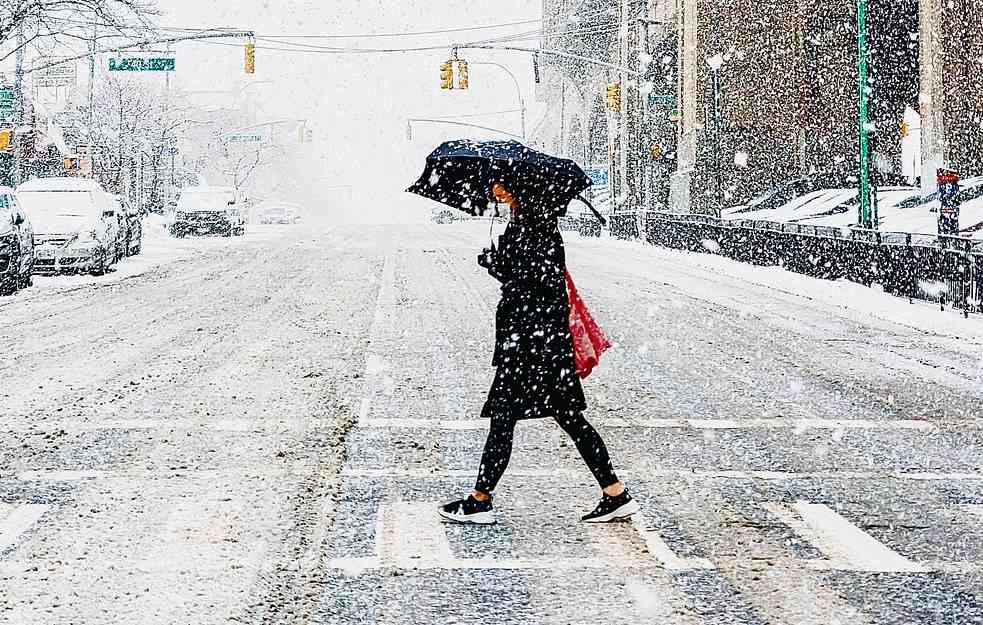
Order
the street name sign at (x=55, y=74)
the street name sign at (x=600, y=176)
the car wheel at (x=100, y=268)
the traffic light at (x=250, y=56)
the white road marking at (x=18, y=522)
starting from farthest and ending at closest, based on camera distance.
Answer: the street name sign at (x=600, y=176) → the street name sign at (x=55, y=74) → the traffic light at (x=250, y=56) → the car wheel at (x=100, y=268) → the white road marking at (x=18, y=522)

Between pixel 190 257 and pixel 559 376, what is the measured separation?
94.0 feet

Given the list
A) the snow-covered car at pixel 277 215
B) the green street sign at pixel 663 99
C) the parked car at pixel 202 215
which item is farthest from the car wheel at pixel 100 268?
the snow-covered car at pixel 277 215

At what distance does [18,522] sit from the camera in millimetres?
6355

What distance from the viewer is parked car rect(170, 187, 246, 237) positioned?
49.9 m

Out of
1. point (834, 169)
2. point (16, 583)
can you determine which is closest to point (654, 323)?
point (16, 583)

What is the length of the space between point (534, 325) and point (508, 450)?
656 mm

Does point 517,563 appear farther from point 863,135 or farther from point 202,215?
point 202,215

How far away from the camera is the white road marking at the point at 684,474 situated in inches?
295

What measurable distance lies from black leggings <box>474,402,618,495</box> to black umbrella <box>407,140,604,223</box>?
996 millimetres

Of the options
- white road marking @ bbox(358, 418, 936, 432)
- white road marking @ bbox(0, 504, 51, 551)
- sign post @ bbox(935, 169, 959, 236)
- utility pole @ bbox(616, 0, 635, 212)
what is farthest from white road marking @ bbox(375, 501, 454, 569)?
utility pole @ bbox(616, 0, 635, 212)

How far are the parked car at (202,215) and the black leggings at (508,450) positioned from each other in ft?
147

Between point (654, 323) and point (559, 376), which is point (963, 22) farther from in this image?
point (559, 376)

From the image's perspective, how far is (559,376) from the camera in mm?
6184

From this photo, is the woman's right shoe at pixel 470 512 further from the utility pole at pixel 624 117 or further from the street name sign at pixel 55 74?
the street name sign at pixel 55 74
